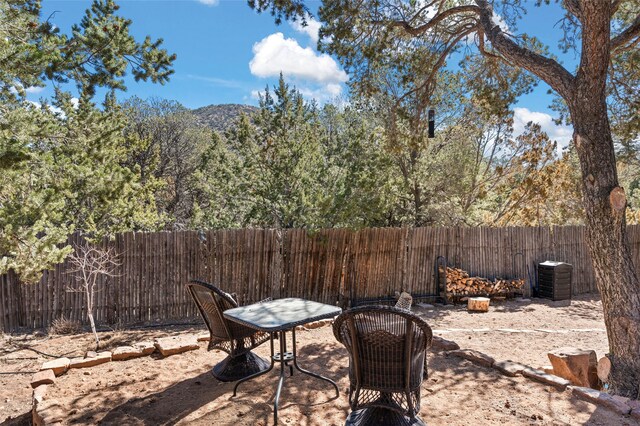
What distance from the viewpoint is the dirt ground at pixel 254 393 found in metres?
2.99

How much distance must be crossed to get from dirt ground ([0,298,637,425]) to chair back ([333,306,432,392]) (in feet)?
1.99

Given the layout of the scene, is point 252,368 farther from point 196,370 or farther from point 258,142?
point 258,142

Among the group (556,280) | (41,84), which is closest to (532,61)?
(41,84)

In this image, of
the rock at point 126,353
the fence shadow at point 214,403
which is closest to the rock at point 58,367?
the rock at point 126,353

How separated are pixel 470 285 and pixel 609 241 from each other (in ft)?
14.3

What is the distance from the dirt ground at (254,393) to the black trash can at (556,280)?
12.8 ft

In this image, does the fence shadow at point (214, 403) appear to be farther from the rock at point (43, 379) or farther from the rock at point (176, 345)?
the rock at point (176, 345)

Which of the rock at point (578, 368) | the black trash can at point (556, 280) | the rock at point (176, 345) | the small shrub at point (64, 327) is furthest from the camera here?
the black trash can at point (556, 280)

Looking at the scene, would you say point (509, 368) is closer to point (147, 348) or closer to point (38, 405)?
point (147, 348)

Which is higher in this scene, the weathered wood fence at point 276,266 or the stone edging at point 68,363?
the weathered wood fence at point 276,266

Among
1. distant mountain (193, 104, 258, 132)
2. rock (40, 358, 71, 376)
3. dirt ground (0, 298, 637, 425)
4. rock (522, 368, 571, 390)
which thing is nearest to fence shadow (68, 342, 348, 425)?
dirt ground (0, 298, 637, 425)

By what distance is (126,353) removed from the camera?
14.0 ft

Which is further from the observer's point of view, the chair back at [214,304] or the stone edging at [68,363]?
the chair back at [214,304]

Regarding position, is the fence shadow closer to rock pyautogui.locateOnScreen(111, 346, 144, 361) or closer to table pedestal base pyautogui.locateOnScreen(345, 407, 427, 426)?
table pedestal base pyautogui.locateOnScreen(345, 407, 427, 426)
